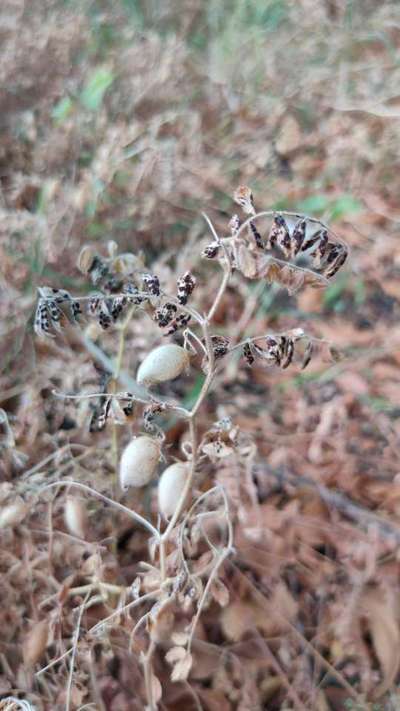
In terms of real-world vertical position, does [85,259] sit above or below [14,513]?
above

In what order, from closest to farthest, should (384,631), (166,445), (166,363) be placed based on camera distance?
1. (166,363)
2. (166,445)
3. (384,631)

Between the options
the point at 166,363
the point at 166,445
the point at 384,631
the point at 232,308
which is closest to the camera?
the point at 166,363

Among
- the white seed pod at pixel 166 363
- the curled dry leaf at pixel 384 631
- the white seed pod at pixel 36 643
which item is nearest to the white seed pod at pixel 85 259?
the white seed pod at pixel 166 363

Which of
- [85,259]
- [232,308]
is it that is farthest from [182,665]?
[232,308]

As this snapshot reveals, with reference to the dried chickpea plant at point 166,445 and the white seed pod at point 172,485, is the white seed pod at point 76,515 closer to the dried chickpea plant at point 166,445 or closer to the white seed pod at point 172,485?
→ the dried chickpea plant at point 166,445

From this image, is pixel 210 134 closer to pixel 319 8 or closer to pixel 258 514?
pixel 319 8

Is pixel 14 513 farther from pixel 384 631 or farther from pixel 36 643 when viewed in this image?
pixel 384 631

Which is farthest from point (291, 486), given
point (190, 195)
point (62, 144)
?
point (62, 144)
